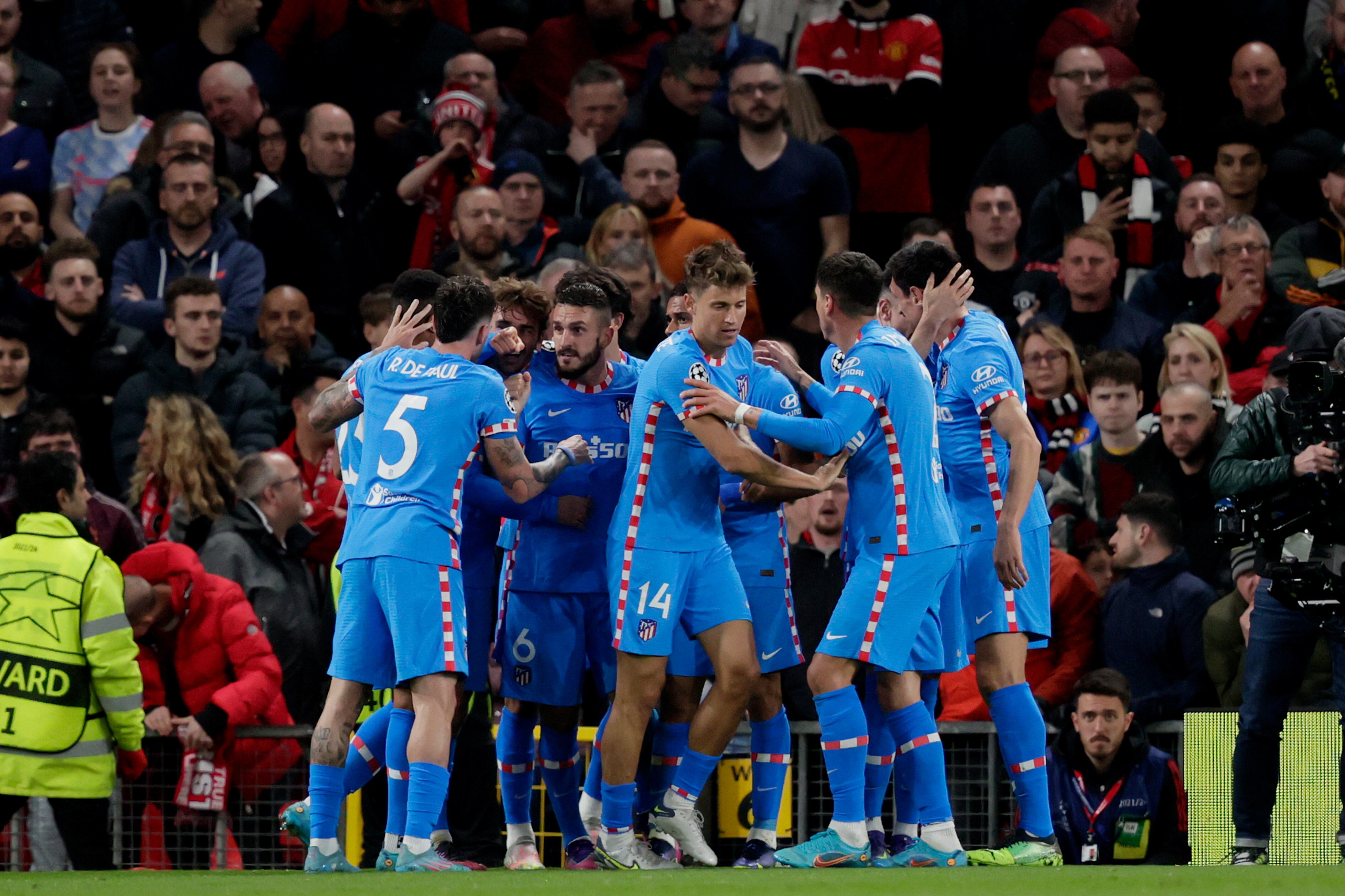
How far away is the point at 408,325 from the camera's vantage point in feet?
27.0

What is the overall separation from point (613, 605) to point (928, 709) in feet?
4.72

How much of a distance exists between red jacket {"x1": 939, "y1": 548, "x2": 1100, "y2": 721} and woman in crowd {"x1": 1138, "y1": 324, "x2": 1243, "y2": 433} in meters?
1.65

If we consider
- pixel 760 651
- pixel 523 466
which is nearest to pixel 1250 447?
pixel 760 651

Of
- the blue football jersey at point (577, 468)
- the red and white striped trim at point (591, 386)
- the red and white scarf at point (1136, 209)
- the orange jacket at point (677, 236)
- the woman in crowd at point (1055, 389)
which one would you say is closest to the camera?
the blue football jersey at point (577, 468)

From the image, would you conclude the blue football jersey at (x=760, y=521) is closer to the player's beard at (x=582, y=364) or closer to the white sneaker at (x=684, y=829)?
the player's beard at (x=582, y=364)

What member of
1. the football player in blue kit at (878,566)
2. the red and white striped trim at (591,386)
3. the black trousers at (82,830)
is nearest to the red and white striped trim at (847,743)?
the football player in blue kit at (878,566)

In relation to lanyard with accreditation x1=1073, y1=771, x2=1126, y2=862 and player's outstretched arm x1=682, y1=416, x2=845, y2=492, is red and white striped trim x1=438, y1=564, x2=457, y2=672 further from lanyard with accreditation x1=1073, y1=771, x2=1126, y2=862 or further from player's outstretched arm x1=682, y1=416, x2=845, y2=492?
lanyard with accreditation x1=1073, y1=771, x2=1126, y2=862

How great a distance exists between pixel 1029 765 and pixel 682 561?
5.53ft

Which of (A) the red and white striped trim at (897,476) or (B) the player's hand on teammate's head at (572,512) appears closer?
(A) the red and white striped trim at (897,476)

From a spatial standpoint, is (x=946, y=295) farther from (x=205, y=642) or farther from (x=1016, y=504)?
(x=205, y=642)

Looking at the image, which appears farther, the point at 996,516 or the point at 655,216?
the point at 655,216

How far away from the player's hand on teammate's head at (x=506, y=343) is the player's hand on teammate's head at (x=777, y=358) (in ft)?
3.46

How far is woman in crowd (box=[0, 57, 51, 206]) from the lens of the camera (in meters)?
13.5

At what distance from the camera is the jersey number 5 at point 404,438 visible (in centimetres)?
777
